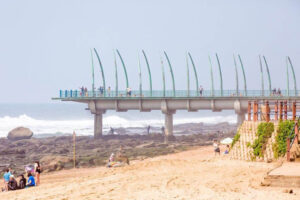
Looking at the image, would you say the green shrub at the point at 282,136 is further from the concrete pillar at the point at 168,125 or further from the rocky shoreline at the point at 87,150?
the concrete pillar at the point at 168,125

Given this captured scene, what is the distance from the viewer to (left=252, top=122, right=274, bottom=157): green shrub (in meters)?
26.7

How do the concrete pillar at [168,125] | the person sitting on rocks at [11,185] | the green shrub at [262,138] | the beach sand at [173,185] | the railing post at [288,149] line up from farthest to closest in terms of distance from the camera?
1. the concrete pillar at [168,125]
2. the green shrub at [262,138]
3. the person sitting on rocks at [11,185]
4. the railing post at [288,149]
5. the beach sand at [173,185]

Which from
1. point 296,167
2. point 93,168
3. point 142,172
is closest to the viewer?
point 296,167

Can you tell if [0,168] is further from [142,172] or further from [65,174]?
[142,172]

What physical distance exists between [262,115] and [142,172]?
24.4ft

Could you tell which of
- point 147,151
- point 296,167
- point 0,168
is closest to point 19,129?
point 147,151

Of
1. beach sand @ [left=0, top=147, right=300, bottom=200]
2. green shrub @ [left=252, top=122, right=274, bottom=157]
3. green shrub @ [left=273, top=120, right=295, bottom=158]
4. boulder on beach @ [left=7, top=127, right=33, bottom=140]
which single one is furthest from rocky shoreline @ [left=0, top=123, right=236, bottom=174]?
green shrub @ [left=273, top=120, right=295, bottom=158]

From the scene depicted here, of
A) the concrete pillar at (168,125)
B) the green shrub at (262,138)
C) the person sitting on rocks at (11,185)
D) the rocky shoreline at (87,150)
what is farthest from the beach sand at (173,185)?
the concrete pillar at (168,125)

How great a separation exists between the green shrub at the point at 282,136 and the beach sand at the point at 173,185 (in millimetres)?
961

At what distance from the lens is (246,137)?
2842 centimetres

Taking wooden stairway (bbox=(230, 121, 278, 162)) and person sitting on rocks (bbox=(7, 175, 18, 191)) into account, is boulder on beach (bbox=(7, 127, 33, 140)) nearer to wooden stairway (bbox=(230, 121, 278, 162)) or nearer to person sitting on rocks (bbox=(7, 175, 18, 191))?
person sitting on rocks (bbox=(7, 175, 18, 191))

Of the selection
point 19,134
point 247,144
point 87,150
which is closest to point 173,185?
point 247,144

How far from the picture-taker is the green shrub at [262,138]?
87.7ft

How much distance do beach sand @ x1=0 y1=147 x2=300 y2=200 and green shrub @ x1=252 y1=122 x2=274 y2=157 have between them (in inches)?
37.7
